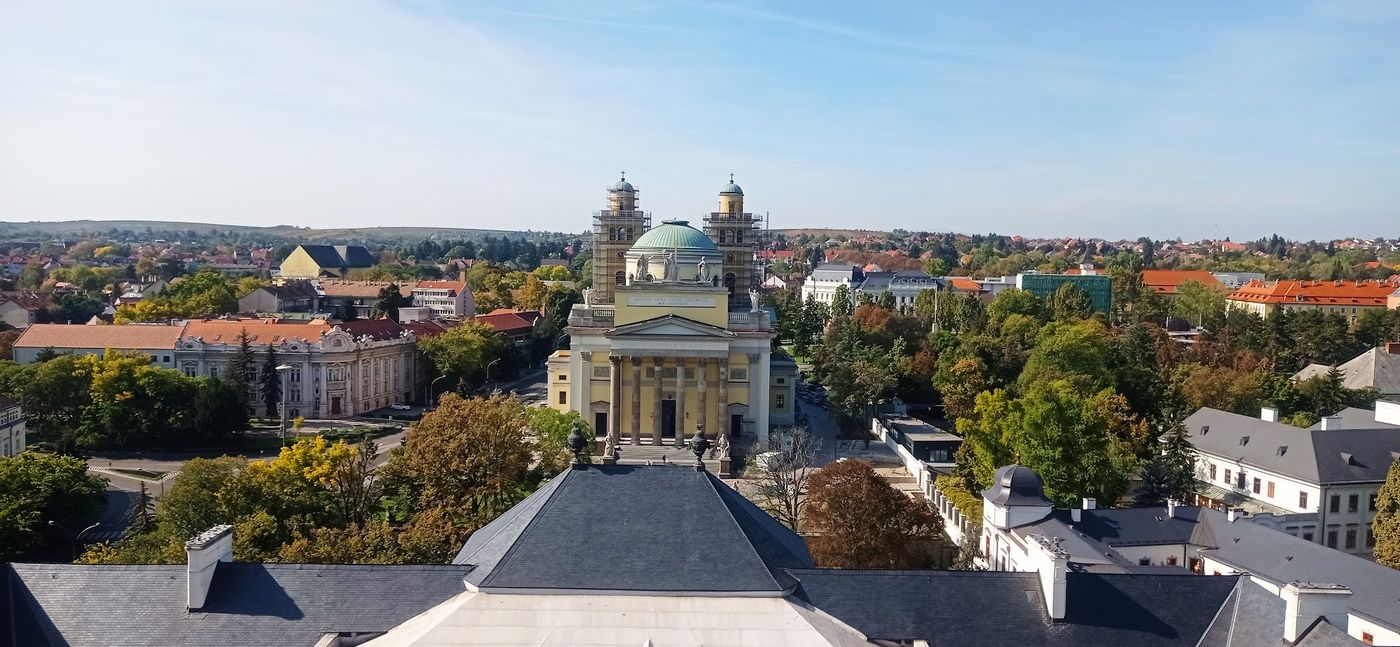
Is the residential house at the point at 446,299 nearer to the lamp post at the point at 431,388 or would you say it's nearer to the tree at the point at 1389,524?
the lamp post at the point at 431,388

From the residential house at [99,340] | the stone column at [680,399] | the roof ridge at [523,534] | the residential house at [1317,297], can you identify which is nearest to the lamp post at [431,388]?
the residential house at [99,340]

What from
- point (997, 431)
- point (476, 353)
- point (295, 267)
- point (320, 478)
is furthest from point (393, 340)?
point (295, 267)

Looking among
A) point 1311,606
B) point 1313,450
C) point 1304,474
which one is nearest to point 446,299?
point 1313,450

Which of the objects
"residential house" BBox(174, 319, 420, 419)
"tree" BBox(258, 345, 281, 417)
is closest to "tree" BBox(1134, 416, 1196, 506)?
"residential house" BBox(174, 319, 420, 419)

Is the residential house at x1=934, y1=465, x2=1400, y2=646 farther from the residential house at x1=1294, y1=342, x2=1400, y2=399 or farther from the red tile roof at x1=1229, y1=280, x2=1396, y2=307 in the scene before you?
the red tile roof at x1=1229, y1=280, x2=1396, y2=307

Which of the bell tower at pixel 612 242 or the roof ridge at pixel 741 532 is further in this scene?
the bell tower at pixel 612 242

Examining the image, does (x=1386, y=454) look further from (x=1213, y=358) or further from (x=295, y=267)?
(x=295, y=267)
